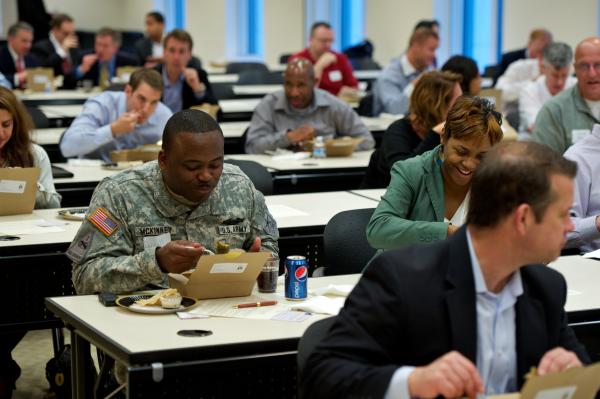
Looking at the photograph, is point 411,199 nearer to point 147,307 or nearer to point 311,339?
point 147,307

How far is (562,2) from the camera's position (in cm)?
1152

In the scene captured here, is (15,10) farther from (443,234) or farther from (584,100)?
(443,234)

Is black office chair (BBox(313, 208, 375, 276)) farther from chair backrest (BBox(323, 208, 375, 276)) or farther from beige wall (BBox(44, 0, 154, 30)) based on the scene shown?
beige wall (BBox(44, 0, 154, 30))

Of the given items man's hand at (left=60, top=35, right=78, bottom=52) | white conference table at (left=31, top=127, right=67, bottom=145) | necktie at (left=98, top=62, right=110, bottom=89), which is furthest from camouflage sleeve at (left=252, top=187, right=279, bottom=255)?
man's hand at (left=60, top=35, right=78, bottom=52)

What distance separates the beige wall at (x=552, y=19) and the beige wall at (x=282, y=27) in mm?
5693

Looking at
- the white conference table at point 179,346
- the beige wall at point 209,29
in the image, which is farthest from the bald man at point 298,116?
the beige wall at point 209,29

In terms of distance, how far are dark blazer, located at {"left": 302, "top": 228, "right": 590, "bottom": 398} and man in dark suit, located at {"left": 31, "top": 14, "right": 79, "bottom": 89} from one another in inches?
410

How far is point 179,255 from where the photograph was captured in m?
2.92

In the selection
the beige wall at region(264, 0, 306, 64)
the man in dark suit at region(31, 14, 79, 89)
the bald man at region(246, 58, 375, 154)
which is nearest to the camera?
the bald man at region(246, 58, 375, 154)

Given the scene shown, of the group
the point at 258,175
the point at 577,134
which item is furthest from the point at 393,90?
the point at 258,175

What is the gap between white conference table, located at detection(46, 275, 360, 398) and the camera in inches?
100.0

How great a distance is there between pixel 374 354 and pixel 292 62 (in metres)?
4.85

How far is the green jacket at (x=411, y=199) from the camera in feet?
11.1

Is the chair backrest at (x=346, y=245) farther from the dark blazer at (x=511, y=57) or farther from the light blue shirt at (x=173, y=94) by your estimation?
the dark blazer at (x=511, y=57)
